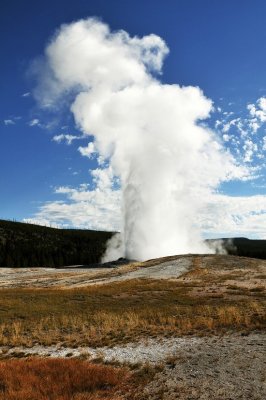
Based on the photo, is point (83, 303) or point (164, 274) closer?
point (83, 303)

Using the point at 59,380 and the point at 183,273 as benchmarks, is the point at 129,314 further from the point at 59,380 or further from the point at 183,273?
the point at 183,273

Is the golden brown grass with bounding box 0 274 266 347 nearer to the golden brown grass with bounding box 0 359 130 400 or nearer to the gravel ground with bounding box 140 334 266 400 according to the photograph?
the gravel ground with bounding box 140 334 266 400

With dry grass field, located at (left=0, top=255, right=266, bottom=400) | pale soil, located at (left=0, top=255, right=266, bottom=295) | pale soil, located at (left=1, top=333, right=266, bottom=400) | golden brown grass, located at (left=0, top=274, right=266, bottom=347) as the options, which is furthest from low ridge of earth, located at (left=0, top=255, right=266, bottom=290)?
pale soil, located at (left=1, top=333, right=266, bottom=400)

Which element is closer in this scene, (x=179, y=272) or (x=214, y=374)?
(x=214, y=374)

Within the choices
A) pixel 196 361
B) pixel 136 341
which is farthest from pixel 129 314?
pixel 196 361

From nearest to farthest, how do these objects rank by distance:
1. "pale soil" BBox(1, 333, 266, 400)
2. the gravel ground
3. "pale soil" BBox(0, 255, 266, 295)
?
the gravel ground, "pale soil" BBox(1, 333, 266, 400), "pale soil" BBox(0, 255, 266, 295)

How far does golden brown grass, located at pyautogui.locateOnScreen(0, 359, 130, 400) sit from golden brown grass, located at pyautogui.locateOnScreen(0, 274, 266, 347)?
546 centimetres

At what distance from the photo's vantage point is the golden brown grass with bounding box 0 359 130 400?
12.9 meters

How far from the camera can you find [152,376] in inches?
584

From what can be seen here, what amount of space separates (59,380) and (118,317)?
45.5ft

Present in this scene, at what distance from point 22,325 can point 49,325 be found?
220cm

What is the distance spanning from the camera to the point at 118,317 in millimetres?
28156

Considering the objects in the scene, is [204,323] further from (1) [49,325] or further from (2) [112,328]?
(1) [49,325]

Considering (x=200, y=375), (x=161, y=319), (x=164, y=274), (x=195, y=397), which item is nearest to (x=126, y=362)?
(x=200, y=375)
